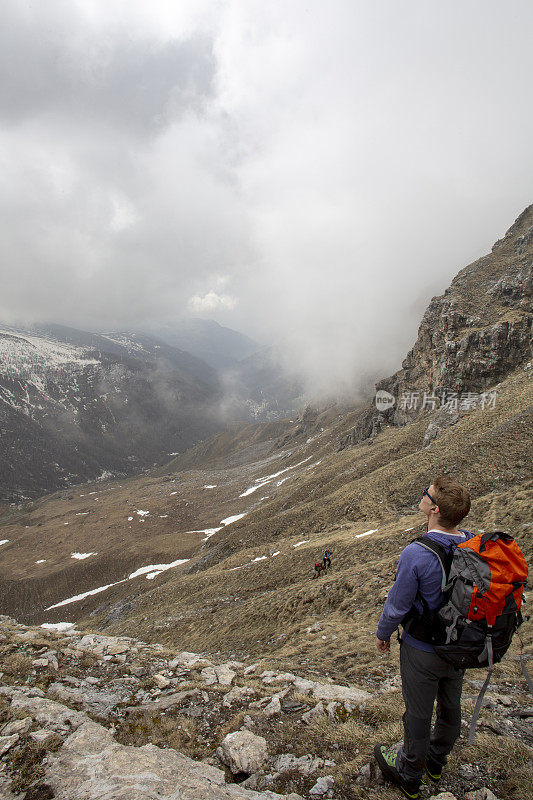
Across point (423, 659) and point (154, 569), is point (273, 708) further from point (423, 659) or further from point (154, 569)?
point (154, 569)

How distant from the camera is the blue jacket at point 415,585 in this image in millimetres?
4066

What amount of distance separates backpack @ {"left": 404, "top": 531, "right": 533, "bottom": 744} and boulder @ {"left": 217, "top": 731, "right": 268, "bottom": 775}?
12.4 feet

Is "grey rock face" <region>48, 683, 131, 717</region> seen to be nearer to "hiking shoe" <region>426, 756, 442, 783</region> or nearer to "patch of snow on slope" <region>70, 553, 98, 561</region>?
"hiking shoe" <region>426, 756, 442, 783</region>

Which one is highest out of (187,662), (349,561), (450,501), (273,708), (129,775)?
(450,501)

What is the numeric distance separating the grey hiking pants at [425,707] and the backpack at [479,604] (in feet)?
1.07

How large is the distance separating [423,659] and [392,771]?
5.34 ft

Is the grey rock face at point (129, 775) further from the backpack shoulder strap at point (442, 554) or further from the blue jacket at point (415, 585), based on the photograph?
the backpack shoulder strap at point (442, 554)

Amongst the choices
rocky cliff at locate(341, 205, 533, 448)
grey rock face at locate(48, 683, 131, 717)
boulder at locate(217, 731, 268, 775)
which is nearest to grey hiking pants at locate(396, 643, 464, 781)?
boulder at locate(217, 731, 268, 775)

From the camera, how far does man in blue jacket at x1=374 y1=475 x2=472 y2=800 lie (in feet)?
13.4

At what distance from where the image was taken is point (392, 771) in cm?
435

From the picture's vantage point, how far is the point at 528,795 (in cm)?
395

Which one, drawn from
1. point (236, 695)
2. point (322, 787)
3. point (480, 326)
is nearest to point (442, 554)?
point (322, 787)

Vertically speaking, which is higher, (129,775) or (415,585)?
(415,585)

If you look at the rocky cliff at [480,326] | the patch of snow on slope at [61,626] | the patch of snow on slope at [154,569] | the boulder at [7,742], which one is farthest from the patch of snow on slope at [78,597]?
the rocky cliff at [480,326]
